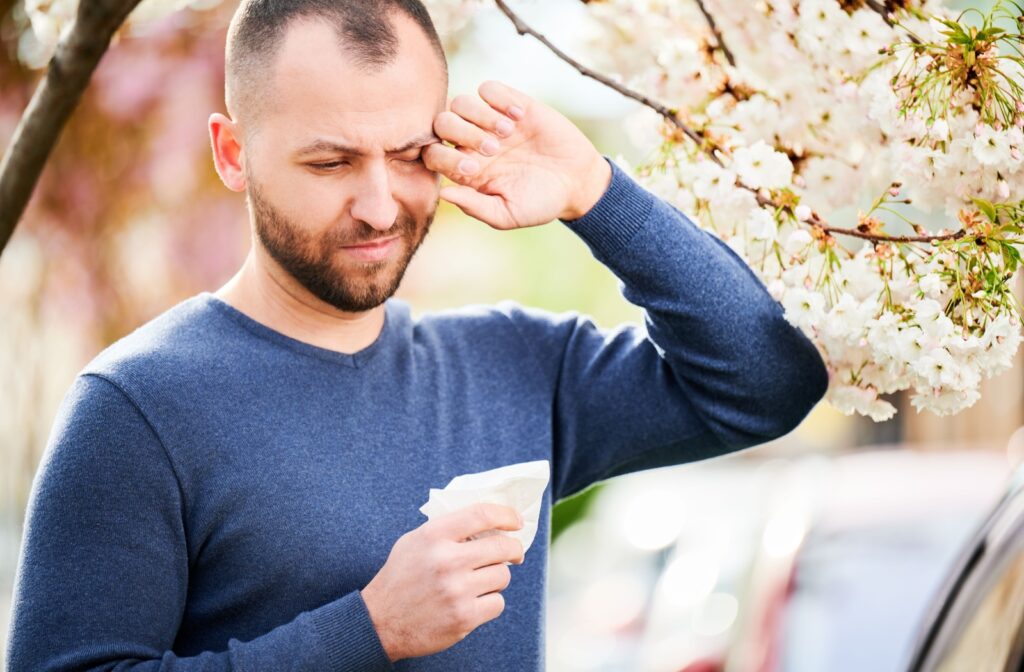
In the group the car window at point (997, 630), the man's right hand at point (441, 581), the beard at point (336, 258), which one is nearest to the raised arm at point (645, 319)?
the beard at point (336, 258)

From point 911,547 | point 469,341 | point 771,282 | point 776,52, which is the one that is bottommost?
point 911,547

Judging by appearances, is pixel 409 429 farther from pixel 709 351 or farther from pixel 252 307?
pixel 709 351

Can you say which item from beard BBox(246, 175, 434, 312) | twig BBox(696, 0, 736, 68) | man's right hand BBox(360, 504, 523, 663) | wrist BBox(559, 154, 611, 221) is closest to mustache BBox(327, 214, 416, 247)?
beard BBox(246, 175, 434, 312)

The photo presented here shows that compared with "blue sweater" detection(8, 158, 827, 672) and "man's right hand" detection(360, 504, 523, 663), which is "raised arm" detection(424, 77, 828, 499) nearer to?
"blue sweater" detection(8, 158, 827, 672)

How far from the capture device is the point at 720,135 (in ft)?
6.62

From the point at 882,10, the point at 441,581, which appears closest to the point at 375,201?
the point at 441,581

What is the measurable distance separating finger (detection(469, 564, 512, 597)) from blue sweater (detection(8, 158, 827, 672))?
170 mm

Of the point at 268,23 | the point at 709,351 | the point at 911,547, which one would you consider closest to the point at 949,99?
the point at 709,351

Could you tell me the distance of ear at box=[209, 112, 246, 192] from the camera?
1967mm

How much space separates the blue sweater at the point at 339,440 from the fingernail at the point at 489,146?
0.74ft

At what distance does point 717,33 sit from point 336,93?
0.75 meters

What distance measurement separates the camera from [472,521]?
1652mm

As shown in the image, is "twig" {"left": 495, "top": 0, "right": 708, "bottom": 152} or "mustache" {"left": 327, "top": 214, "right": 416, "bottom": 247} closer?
"mustache" {"left": 327, "top": 214, "right": 416, "bottom": 247}

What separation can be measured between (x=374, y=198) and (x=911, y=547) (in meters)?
2.21
